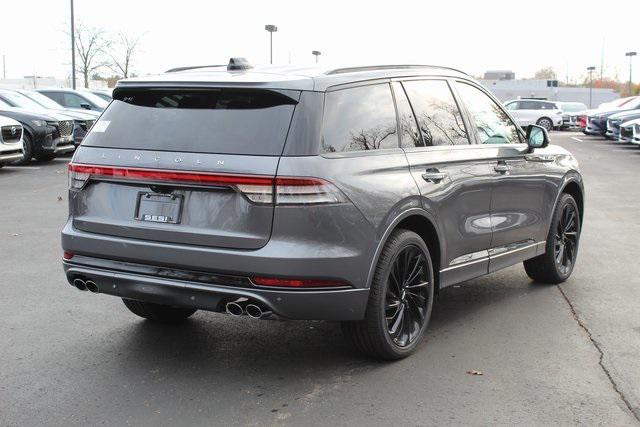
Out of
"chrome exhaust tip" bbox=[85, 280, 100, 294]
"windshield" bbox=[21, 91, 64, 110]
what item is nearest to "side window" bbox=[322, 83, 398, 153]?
"chrome exhaust tip" bbox=[85, 280, 100, 294]

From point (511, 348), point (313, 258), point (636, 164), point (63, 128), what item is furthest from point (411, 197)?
point (636, 164)

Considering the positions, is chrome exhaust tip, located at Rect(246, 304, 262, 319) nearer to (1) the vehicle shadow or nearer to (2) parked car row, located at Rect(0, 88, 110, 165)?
(1) the vehicle shadow

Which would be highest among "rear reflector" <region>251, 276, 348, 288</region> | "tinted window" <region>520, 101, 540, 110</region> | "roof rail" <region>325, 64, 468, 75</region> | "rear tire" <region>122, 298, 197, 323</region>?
"roof rail" <region>325, 64, 468, 75</region>

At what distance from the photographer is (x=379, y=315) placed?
4695 mm

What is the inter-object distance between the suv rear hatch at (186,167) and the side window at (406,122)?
92 centimetres

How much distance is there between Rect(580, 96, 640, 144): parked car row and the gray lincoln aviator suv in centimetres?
2223

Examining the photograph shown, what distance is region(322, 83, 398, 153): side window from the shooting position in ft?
15.0

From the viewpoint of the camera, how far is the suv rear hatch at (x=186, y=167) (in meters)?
4.31

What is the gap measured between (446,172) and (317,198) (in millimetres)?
1326

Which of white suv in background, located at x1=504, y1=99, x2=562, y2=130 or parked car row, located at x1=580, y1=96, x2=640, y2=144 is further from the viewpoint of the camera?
white suv in background, located at x1=504, y1=99, x2=562, y2=130

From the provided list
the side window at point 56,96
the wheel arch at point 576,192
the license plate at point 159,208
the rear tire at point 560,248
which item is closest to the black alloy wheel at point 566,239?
the rear tire at point 560,248

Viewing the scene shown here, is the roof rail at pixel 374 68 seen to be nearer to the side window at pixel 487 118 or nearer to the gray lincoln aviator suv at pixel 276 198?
the gray lincoln aviator suv at pixel 276 198

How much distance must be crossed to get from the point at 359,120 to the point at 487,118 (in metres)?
1.79

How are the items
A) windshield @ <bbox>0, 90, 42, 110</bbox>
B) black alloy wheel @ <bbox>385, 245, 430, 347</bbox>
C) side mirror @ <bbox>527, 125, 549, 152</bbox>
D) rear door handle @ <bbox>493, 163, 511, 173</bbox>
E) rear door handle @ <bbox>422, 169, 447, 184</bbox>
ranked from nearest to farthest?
black alloy wheel @ <bbox>385, 245, 430, 347</bbox> < rear door handle @ <bbox>422, 169, 447, 184</bbox> < rear door handle @ <bbox>493, 163, 511, 173</bbox> < side mirror @ <bbox>527, 125, 549, 152</bbox> < windshield @ <bbox>0, 90, 42, 110</bbox>
